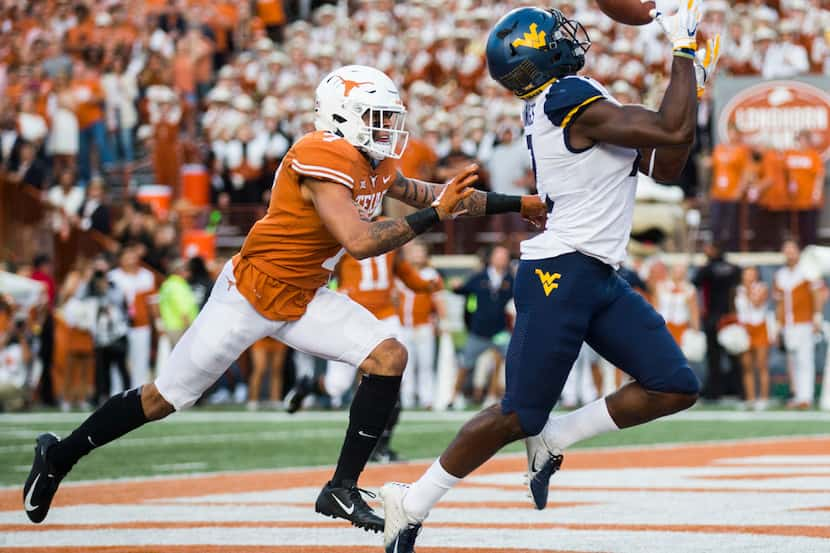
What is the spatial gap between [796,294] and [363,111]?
1064 cm

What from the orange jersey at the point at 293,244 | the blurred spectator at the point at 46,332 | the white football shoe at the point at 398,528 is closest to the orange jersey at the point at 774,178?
the blurred spectator at the point at 46,332


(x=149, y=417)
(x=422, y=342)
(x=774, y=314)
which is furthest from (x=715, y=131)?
(x=149, y=417)

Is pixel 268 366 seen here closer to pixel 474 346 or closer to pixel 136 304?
pixel 136 304

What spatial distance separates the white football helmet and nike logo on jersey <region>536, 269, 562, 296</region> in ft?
3.16

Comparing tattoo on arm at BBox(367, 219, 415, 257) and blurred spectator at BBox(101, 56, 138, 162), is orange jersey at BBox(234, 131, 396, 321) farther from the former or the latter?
blurred spectator at BBox(101, 56, 138, 162)

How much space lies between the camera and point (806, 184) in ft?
54.9

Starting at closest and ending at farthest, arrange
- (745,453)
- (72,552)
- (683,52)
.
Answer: (683,52) < (72,552) < (745,453)

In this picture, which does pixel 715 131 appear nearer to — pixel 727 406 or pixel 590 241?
pixel 727 406

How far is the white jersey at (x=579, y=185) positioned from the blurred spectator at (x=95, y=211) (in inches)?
519

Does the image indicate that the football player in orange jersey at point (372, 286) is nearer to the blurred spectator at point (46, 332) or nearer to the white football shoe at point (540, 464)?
the white football shoe at point (540, 464)

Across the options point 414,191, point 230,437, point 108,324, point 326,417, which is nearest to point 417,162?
point 326,417

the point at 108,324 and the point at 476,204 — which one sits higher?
the point at 476,204

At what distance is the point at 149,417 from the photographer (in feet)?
21.1

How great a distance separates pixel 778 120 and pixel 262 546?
12.6m
